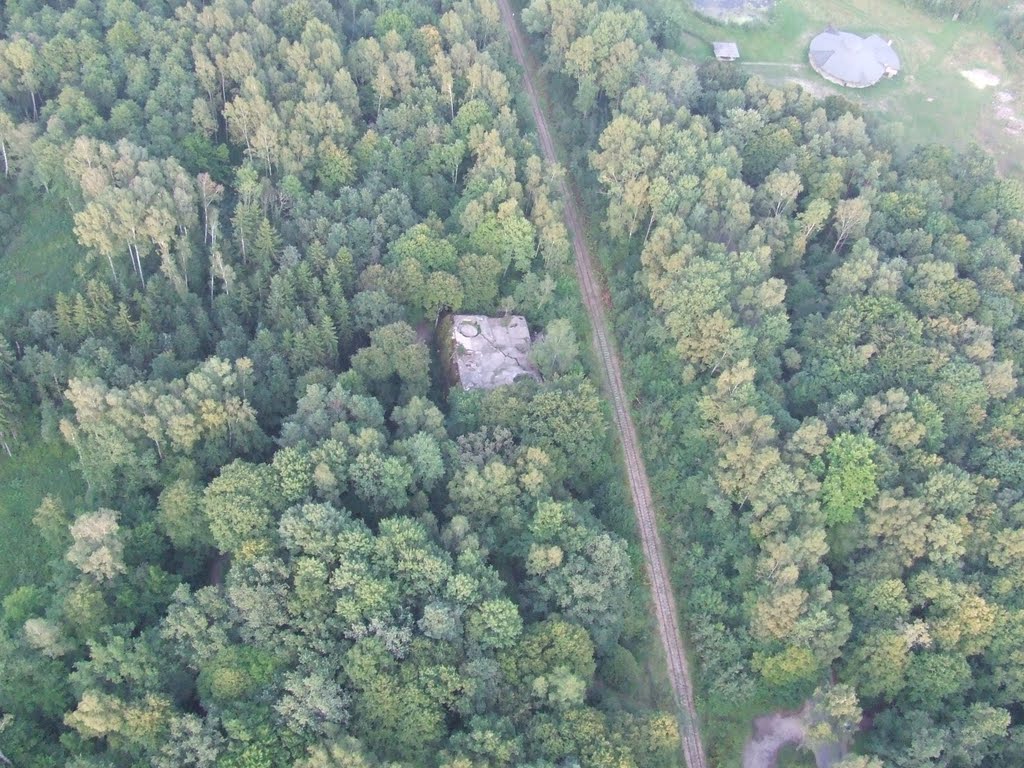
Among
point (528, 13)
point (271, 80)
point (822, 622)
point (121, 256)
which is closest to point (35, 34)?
point (271, 80)

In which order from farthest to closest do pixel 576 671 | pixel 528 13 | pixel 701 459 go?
pixel 528 13 → pixel 701 459 → pixel 576 671

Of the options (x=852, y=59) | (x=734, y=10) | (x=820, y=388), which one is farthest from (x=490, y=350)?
(x=734, y=10)

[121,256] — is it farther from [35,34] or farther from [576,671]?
[576,671]

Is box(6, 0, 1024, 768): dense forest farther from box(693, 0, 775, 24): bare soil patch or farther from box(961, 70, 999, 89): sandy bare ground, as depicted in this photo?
box(961, 70, 999, 89): sandy bare ground

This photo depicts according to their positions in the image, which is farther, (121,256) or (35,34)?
(35,34)

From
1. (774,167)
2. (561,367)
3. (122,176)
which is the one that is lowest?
(561,367)

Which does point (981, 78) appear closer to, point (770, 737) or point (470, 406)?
point (470, 406)

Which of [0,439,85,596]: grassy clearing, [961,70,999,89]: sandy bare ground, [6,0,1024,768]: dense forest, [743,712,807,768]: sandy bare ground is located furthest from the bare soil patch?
[0,439,85,596]: grassy clearing
